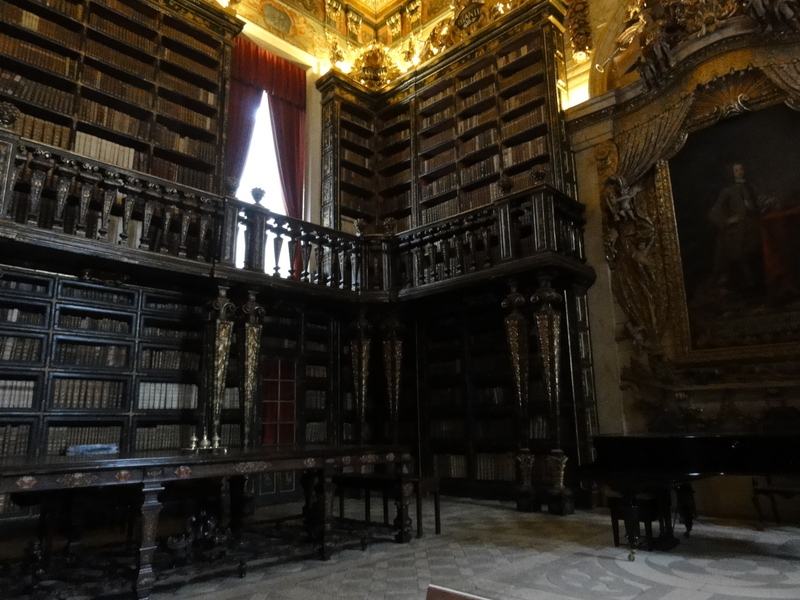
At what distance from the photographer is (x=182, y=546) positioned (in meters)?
3.22

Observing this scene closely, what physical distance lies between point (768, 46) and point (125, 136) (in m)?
6.38

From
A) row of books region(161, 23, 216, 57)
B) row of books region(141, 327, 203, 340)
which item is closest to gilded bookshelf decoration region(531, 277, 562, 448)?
row of books region(141, 327, 203, 340)

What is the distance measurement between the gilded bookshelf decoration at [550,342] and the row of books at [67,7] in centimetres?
550

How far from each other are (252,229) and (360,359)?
1.93 metres

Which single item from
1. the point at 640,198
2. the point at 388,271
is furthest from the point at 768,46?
the point at 388,271

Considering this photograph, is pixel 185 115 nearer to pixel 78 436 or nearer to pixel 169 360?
pixel 169 360

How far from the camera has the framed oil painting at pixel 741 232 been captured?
4.91 metres

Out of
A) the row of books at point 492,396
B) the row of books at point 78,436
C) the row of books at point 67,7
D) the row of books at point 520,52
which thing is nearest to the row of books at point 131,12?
the row of books at point 67,7

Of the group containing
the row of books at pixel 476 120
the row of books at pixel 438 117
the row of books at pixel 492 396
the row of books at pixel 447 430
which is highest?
the row of books at pixel 438 117

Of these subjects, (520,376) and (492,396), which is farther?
(492,396)

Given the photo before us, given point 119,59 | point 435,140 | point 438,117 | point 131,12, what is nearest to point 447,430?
point 435,140

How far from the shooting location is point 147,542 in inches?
112

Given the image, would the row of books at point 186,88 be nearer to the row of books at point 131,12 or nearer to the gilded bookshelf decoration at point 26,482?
the row of books at point 131,12

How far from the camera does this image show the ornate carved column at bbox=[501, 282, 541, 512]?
5.59 metres
